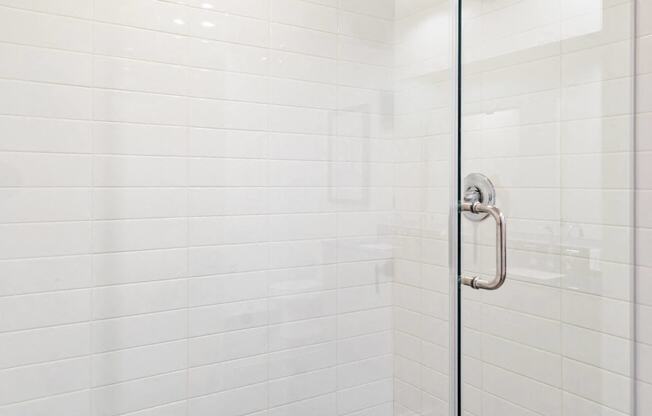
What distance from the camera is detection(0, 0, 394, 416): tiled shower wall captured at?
1351mm

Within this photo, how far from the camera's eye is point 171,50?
1524 mm

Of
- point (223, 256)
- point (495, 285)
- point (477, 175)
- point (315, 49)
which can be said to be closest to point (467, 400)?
point (495, 285)

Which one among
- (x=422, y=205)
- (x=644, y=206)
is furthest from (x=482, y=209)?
(x=422, y=205)

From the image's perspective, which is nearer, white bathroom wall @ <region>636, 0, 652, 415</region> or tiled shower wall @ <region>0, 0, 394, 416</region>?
white bathroom wall @ <region>636, 0, 652, 415</region>

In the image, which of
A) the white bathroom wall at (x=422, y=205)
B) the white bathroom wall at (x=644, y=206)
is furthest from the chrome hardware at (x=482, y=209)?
the white bathroom wall at (x=422, y=205)

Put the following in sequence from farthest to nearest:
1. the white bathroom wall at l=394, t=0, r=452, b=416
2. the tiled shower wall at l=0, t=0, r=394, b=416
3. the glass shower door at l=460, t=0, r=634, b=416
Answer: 1. the white bathroom wall at l=394, t=0, r=452, b=416
2. the tiled shower wall at l=0, t=0, r=394, b=416
3. the glass shower door at l=460, t=0, r=634, b=416

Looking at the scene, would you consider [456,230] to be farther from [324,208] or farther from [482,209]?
[324,208]

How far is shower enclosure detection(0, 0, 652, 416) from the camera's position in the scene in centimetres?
112

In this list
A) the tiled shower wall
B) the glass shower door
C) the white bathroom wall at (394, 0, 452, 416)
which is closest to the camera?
the glass shower door

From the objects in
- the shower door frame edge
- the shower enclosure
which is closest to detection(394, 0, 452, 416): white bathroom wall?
the shower enclosure

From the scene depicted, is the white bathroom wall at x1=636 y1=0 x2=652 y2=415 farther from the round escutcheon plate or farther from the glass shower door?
the round escutcheon plate

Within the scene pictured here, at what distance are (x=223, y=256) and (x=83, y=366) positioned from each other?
52 cm

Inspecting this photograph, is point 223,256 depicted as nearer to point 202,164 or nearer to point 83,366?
point 202,164

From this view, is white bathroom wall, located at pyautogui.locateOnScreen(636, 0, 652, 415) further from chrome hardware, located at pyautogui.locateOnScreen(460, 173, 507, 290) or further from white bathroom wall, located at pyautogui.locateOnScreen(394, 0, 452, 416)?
white bathroom wall, located at pyautogui.locateOnScreen(394, 0, 452, 416)
